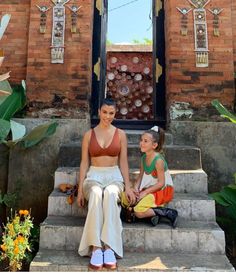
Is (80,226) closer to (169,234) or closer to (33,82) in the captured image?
(169,234)

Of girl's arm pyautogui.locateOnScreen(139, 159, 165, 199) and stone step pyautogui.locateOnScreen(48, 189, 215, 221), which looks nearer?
girl's arm pyautogui.locateOnScreen(139, 159, 165, 199)

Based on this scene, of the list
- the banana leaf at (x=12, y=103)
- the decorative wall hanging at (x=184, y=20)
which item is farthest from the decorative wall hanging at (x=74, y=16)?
the decorative wall hanging at (x=184, y=20)

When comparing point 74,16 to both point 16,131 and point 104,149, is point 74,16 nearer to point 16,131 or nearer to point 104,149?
point 16,131

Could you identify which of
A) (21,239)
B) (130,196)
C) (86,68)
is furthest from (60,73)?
(21,239)

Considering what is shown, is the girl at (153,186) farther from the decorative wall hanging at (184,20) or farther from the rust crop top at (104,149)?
the decorative wall hanging at (184,20)

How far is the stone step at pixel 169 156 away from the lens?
3859 millimetres

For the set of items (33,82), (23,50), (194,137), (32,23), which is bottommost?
(194,137)

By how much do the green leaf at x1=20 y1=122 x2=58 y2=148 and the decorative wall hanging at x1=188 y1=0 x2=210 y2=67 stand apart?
2401mm

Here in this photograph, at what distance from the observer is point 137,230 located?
281 centimetres

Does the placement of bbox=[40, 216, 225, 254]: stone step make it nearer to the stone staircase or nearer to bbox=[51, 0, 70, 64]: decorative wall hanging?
the stone staircase

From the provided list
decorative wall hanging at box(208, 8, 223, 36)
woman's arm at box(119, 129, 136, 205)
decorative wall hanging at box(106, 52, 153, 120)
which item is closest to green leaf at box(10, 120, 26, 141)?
woman's arm at box(119, 129, 136, 205)

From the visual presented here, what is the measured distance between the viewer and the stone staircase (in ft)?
8.14

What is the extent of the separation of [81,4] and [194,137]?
2.72m

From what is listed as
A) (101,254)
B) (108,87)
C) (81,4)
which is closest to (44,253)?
(101,254)
